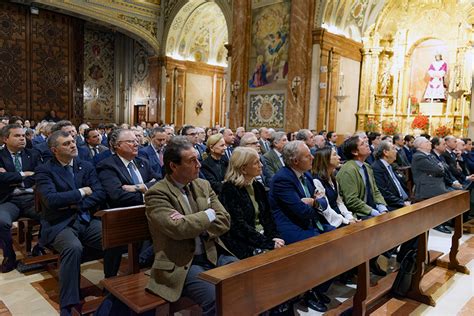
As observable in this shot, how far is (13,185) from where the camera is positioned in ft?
13.5

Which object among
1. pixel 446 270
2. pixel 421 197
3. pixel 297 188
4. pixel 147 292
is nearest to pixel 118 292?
pixel 147 292

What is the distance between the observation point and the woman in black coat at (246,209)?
2869mm

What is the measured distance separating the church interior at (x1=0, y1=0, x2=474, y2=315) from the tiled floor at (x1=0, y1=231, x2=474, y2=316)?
22.6 ft

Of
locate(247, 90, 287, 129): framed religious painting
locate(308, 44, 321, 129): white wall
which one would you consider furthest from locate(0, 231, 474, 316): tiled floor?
locate(247, 90, 287, 129): framed religious painting

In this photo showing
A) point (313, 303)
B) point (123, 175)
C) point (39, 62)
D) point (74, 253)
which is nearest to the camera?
point (74, 253)

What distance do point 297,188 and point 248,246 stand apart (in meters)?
0.77

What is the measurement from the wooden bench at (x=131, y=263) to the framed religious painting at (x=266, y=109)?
33.1 feet

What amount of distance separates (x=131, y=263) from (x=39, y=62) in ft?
48.3

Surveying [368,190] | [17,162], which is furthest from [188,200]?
[17,162]

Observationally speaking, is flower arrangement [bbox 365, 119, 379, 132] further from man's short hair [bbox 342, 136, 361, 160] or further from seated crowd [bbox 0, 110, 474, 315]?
man's short hair [bbox 342, 136, 361, 160]

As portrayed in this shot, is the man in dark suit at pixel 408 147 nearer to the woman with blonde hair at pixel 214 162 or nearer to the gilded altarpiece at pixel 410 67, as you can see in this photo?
the gilded altarpiece at pixel 410 67

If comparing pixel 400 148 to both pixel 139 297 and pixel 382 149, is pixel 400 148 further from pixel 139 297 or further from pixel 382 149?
pixel 139 297

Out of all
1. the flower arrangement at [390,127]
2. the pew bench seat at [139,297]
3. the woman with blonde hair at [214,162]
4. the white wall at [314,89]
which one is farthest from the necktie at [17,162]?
the flower arrangement at [390,127]

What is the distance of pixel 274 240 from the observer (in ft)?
9.57
